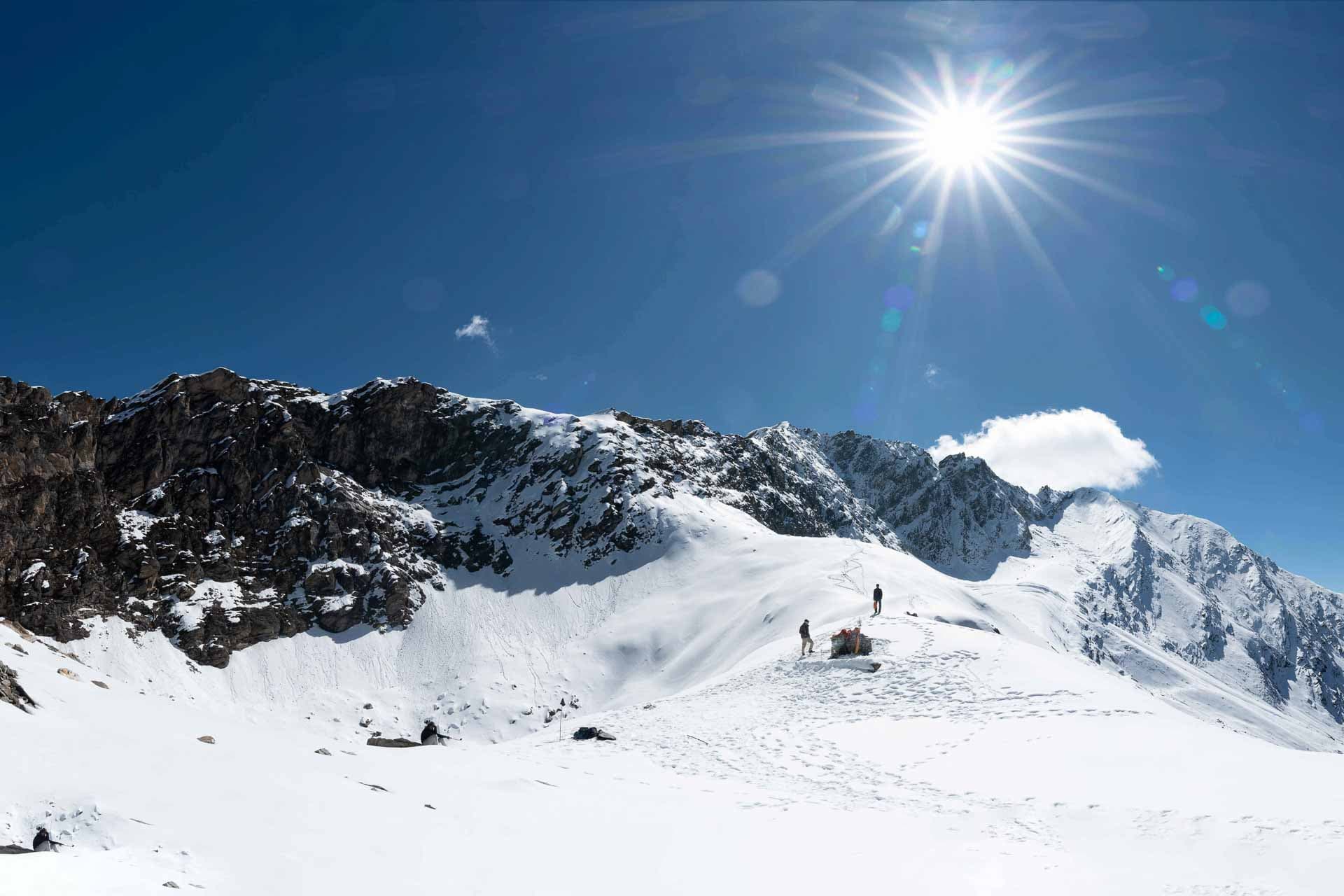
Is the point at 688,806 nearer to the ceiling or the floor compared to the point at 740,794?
nearer to the floor

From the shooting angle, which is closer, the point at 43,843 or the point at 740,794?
the point at 43,843

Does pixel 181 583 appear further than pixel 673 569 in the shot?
No

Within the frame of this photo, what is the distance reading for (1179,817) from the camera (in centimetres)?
1209

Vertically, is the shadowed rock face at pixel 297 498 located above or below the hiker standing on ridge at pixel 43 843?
above

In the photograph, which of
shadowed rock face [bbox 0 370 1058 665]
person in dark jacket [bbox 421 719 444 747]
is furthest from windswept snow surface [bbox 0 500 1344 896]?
shadowed rock face [bbox 0 370 1058 665]

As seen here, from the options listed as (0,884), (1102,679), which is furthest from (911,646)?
(0,884)

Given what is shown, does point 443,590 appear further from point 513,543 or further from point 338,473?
point 338,473

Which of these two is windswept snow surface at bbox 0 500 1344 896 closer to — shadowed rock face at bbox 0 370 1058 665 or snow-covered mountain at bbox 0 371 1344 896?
snow-covered mountain at bbox 0 371 1344 896

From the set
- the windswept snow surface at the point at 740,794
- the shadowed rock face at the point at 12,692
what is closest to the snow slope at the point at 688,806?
the windswept snow surface at the point at 740,794

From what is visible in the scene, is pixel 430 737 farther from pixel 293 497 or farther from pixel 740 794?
pixel 293 497

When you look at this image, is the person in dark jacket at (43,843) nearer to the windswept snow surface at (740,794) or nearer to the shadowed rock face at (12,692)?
the windswept snow surface at (740,794)

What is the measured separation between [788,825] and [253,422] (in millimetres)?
109386

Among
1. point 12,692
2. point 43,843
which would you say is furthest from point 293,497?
point 43,843

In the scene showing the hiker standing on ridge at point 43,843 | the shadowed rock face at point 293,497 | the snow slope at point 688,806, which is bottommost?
the hiker standing on ridge at point 43,843
